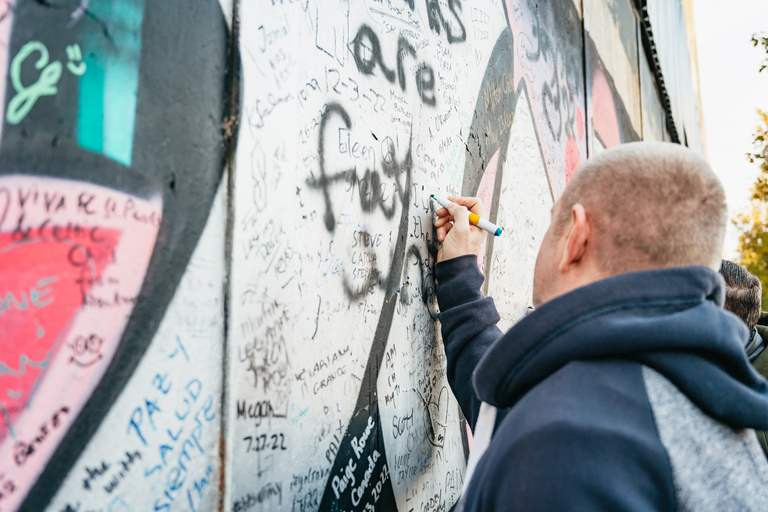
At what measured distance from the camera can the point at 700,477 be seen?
918 mm

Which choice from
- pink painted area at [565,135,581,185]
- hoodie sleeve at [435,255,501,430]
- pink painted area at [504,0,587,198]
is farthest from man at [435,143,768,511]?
pink painted area at [565,135,581,185]

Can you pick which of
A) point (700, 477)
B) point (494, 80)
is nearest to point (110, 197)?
point (700, 477)

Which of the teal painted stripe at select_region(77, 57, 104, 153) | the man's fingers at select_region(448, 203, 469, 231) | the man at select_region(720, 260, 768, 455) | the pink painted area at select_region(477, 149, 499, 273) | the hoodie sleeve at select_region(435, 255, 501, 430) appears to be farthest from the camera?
the man at select_region(720, 260, 768, 455)

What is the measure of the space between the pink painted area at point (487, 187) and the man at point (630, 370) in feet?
4.20

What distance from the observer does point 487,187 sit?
9.10 feet

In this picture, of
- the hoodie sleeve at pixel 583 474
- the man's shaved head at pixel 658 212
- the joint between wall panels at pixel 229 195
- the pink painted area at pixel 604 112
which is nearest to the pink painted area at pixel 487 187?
the man's shaved head at pixel 658 212

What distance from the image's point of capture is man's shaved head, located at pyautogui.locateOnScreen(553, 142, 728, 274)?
3.86 ft

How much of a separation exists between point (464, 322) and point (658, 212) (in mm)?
965

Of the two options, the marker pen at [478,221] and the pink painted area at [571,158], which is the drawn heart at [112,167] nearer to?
the marker pen at [478,221]

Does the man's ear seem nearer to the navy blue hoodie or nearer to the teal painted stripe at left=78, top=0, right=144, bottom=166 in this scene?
the navy blue hoodie

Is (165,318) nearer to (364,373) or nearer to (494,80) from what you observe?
(364,373)

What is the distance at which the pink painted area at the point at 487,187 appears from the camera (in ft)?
8.72

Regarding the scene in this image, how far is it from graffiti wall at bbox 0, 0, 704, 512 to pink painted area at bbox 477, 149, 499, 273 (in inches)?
13.7

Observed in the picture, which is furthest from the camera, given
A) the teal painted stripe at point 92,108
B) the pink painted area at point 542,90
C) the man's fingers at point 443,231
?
the pink painted area at point 542,90
